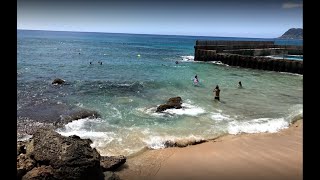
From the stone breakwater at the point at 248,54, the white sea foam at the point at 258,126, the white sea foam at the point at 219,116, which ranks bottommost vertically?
the white sea foam at the point at 258,126

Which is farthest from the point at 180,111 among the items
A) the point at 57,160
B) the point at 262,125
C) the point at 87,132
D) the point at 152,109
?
the point at 57,160

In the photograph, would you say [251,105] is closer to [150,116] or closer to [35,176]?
[150,116]

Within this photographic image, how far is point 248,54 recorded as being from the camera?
5750 cm

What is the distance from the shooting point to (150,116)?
18234 mm

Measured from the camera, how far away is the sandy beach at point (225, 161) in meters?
10.5

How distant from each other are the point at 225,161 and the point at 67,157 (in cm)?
573

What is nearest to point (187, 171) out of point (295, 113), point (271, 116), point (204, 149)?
point (204, 149)

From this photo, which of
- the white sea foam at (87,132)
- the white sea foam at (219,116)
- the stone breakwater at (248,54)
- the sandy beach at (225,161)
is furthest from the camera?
the stone breakwater at (248,54)

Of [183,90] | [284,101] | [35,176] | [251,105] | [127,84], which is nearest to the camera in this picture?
[35,176]

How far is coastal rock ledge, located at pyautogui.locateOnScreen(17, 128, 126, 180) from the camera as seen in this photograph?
8.57m

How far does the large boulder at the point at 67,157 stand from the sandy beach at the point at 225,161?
1548 mm

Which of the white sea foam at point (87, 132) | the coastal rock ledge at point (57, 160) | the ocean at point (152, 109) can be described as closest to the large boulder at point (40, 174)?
the coastal rock ledge at point (57, 160)

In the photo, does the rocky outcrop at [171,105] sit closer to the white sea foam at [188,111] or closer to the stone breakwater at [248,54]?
the white sea foam at [188,111]
